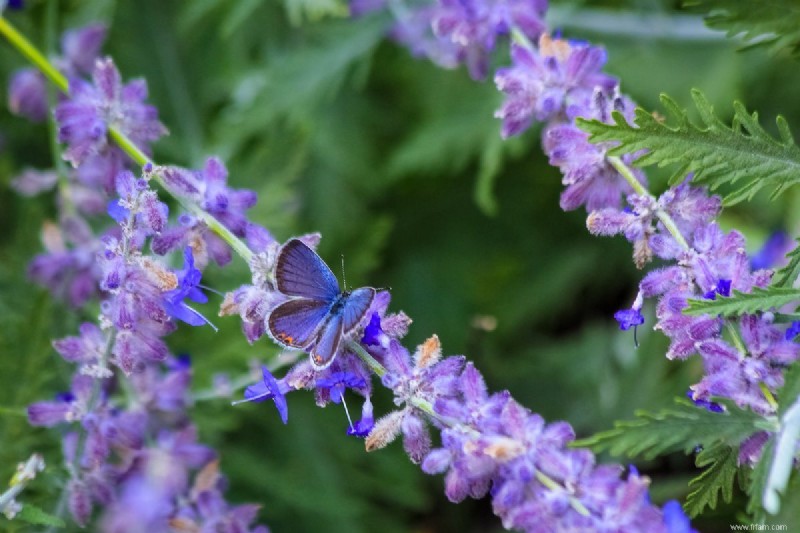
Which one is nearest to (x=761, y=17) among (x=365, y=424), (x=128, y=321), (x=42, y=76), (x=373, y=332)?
(x=373, y=332)

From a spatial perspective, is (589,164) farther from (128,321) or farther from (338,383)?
(128,321)

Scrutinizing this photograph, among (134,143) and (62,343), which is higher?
(134,143)

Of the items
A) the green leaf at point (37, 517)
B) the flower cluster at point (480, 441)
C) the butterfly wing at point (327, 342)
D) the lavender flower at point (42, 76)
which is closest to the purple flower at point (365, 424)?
the flower cluster at point (480, 441)

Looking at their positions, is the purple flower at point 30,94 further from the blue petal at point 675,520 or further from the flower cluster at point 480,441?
the blue petal at point 675,520

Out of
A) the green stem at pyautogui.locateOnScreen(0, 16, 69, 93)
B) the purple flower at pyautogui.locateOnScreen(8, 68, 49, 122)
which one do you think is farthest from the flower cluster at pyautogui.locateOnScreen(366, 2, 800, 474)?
the purple flower at pyautogui.locateOnScreen(8, 68, 49, 122)

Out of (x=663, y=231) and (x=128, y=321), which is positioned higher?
(x=128, y=321)

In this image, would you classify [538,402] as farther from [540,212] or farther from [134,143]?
[134,143]

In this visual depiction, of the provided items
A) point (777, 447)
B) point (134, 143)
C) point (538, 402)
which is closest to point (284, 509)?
point (538, 402)
